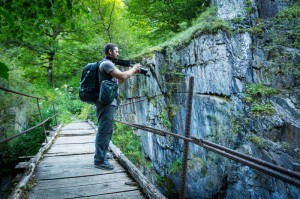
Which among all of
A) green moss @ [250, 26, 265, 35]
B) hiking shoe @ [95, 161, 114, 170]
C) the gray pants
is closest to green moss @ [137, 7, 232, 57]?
green moss @ [250, 26, 265, 35]

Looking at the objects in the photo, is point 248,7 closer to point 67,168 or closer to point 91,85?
point 91,85

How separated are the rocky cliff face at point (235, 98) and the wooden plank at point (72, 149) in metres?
3.86

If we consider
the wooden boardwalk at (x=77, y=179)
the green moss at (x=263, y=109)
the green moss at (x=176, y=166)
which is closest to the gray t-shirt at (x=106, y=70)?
the wooden boardwalk at (x=77, y=179)

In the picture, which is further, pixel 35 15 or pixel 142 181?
pixel 35 15

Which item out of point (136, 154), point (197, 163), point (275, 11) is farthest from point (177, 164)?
point (275, 11)

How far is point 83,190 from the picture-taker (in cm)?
288

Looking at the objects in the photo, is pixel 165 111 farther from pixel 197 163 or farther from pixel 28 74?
pixel 28 74

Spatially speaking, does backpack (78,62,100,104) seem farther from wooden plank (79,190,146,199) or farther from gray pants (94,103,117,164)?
wooden plank (79,190,146,199)

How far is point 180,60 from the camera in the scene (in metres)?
8.54

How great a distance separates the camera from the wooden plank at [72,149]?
193 inches

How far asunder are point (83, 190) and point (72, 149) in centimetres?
253

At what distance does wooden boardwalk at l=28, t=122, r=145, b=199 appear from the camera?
2.77 m

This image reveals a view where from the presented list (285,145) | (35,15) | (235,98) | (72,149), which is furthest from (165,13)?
(72,149)

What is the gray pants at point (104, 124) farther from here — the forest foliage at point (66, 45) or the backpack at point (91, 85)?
the forest foliage at point (66, 45)
